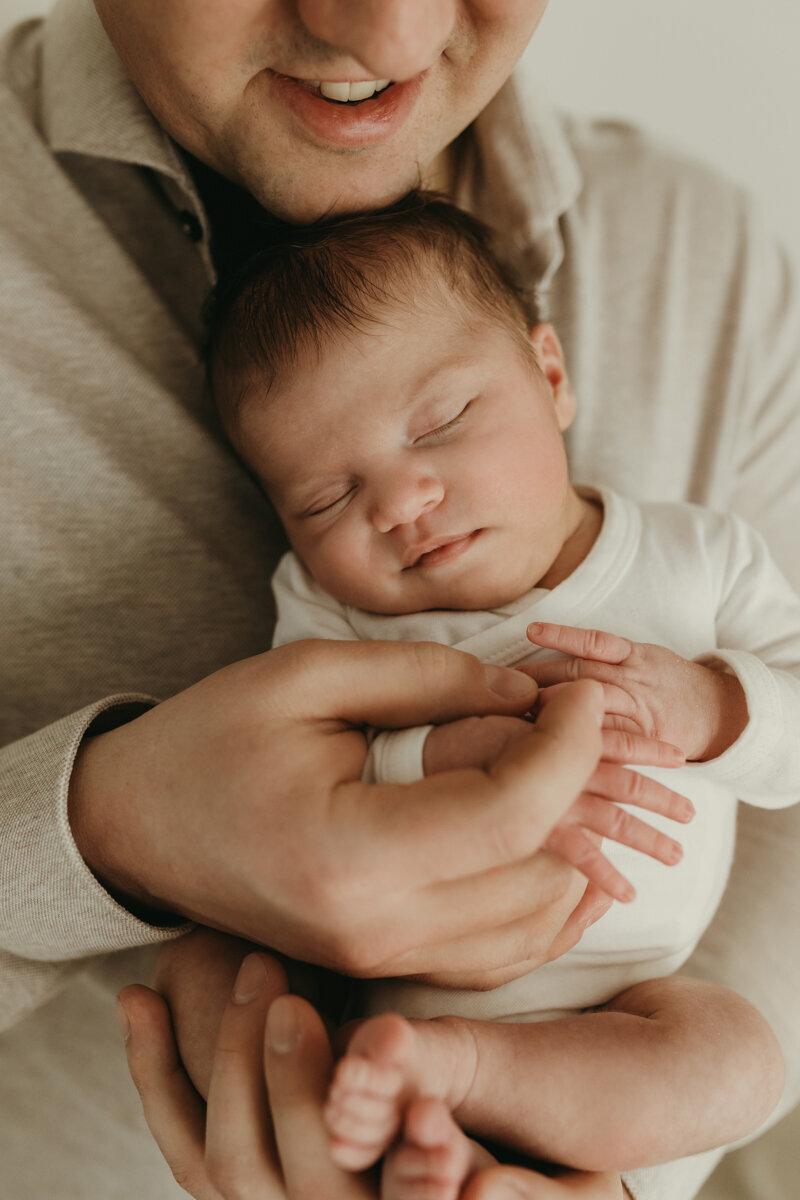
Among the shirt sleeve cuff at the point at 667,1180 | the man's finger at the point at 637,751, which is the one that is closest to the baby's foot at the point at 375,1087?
the man's finger at the point at 637,751

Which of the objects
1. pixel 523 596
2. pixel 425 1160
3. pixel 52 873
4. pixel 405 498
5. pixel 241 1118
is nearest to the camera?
pixel 425 1160

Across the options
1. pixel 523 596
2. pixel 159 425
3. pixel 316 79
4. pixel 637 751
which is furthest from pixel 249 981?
pixel 316 79

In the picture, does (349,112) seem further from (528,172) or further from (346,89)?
(528,172)

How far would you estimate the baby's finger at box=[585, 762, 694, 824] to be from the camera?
32.3 inches

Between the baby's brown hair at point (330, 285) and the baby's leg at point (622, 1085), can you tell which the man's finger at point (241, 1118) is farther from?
the baby's brown hair at point (330, 285)

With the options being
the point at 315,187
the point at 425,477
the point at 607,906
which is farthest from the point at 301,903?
the point at 315,187

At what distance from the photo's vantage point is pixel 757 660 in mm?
1066

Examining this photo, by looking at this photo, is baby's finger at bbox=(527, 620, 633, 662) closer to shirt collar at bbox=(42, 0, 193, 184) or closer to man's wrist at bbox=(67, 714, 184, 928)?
man's wrist at bbox=(67, 714, 184, 928)

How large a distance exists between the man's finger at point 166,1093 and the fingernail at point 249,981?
5.1 inches

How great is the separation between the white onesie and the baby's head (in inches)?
2.2

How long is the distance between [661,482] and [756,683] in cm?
54

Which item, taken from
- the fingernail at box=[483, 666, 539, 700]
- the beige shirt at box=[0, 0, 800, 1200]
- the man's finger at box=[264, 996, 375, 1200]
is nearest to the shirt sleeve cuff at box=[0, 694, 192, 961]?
the beige shirt at box=[0, 0, 800, 1200]

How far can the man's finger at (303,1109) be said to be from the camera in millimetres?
742

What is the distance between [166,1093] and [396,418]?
809mm
